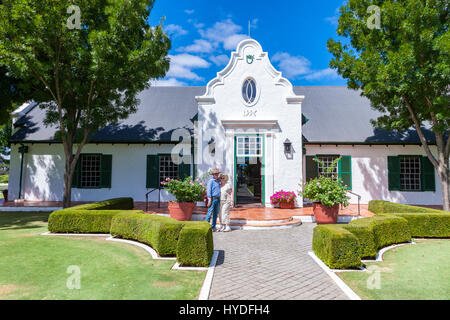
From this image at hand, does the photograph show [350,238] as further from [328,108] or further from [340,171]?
[328,108]

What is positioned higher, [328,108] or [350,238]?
[328,108]

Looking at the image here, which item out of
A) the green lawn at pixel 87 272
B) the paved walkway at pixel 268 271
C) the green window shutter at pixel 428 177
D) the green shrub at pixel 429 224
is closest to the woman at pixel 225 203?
the paved walkway at pixel 268 271

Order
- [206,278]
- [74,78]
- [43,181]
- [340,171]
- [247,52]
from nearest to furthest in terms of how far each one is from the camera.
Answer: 1. [206,278]
2. [74,78]
3. [247,52]
4. [340,171]
5. [43,181]

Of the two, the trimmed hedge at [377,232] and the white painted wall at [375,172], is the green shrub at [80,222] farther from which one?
the white painted wall at [375,172]

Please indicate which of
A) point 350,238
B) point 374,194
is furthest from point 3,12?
point 374,194

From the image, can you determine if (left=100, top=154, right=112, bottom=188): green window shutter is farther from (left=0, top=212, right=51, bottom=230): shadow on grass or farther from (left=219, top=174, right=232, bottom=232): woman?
(left=219, top=174, right=232, bottom=232): woman

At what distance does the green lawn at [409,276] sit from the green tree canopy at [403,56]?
6.00 metres

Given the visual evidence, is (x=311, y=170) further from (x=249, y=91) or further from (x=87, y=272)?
(x=87, y=272)

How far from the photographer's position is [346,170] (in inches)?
530

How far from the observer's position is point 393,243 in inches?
278

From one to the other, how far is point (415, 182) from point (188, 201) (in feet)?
41.4

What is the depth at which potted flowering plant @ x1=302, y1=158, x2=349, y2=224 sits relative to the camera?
8797mm

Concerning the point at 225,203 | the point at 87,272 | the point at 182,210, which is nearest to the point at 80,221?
the point at 182,210

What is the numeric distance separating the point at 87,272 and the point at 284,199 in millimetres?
8620
